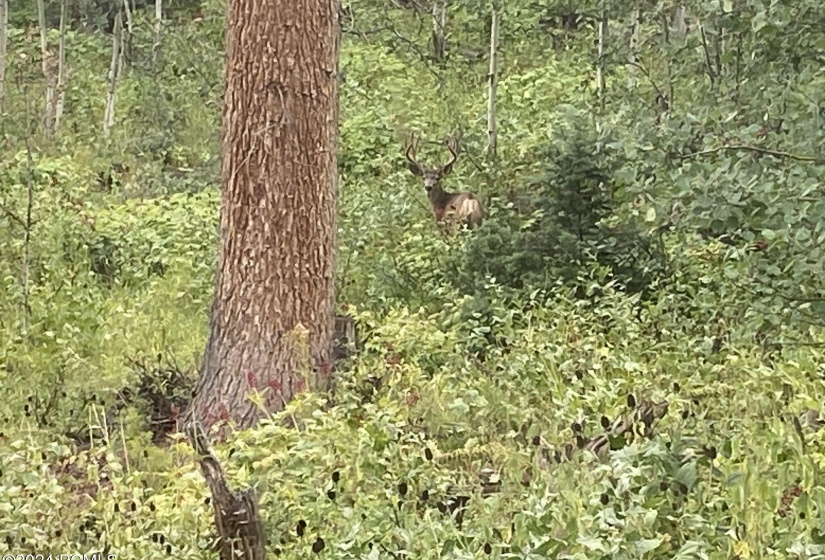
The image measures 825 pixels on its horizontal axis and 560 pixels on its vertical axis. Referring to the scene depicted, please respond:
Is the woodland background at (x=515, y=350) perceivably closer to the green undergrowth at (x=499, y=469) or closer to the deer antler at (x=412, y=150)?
the green undergrowth at (x=499, y=469)

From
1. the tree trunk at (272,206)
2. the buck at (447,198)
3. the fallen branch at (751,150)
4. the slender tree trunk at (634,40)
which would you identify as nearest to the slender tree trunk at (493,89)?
the buck at (447,198)

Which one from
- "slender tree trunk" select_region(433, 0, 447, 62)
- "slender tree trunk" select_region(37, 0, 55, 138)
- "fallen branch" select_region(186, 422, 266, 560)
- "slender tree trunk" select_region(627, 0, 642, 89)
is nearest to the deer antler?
"slender tree trunk" select_region(627, 0, 642, 89)

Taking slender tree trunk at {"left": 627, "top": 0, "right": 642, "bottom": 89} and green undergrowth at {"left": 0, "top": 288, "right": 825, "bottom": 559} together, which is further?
slender tree trunk at {"left": 627, "top": 0, "right": 642, "bottom": 89}

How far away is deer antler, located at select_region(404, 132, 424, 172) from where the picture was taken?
12.5m

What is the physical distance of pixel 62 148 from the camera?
48.6 ft

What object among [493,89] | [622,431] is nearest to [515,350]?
[622,431]

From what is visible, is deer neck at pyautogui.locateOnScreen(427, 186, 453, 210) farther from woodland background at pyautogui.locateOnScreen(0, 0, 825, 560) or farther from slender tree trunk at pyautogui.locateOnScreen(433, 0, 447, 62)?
slender tree trunk at pyautogui.locateOnScreen(433, 0, 447, 62)

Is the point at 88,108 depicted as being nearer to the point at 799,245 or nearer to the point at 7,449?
the point at 7,449

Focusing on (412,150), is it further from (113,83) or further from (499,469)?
(499,469)

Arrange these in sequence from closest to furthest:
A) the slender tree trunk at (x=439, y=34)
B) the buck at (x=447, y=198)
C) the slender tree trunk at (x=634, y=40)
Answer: the slender tree trunk at (x=634, y=40)
the buck at (x=447, y=198)
the slender tree trunk at (x=439, y=34)

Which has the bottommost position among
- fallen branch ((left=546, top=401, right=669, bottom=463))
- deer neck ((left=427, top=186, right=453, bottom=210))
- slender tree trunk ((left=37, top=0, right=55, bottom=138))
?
deer neck ((left=427, top=186, right=453, bottom=210))

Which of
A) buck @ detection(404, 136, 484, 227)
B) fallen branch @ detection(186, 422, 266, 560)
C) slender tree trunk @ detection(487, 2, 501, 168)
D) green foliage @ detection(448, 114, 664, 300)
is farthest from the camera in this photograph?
slender tree trunk @ detection(487, 2, 501, 168)

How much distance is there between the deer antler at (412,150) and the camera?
1254 centimetres

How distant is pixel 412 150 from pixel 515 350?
7.03 meters
